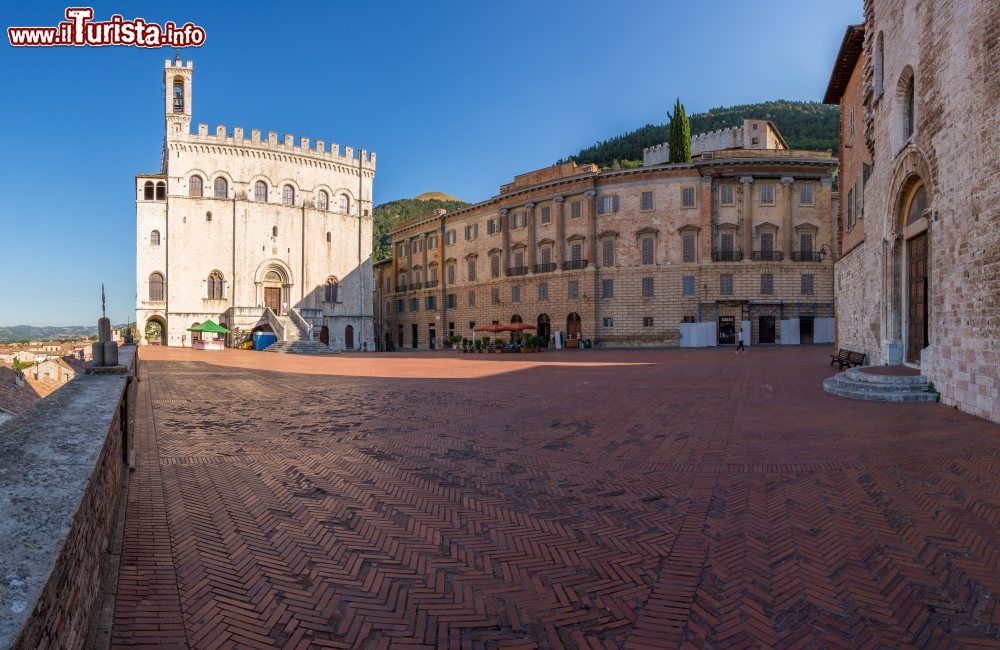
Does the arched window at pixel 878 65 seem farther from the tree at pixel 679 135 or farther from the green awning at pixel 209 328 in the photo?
the green awning at pixel 209 328

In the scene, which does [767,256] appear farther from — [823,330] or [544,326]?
[544,326]

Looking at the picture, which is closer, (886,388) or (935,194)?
(935,194)

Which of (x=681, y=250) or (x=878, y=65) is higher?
(x=878, y=65)

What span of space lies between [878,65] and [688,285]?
21.8m

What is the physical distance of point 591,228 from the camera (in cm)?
3794

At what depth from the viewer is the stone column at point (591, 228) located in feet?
124

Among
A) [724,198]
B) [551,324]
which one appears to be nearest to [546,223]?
[551,324]

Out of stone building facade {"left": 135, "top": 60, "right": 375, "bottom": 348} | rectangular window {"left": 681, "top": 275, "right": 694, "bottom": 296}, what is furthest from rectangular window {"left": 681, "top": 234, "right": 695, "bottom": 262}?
stone building facade {"left": 135, "top": 60, "right": 375, "bottom": 348}

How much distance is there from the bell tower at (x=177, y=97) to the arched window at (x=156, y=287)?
10301 mm

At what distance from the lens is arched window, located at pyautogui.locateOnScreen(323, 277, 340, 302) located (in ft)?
145

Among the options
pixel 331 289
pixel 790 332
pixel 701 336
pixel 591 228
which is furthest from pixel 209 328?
pixel 790 332

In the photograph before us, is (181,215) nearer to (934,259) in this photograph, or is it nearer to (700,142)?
(934,259)

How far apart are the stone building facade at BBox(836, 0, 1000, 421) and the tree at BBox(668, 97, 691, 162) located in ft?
95.8

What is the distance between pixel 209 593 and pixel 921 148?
47.6 ft
